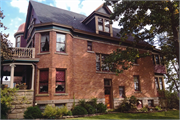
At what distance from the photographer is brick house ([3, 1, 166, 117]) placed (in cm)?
1478

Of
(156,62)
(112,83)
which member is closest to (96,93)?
(112,83)

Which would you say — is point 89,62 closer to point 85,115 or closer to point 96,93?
point 96,93

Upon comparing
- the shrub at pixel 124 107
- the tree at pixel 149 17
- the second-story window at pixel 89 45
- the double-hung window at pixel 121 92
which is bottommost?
the shrub at pixel 124 107

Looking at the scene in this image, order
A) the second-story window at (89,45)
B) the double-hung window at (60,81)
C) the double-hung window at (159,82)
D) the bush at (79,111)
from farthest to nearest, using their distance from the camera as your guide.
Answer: the double-hung window at (159,82) < the second-story window at (89,45) < the double-hung window at (60,81) < the bush at (79,111)

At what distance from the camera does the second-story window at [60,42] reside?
15844mm

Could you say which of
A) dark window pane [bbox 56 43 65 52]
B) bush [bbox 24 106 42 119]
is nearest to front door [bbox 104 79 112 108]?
dark window pane [bbox 56 43 65 52]

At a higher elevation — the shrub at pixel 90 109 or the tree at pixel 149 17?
the tree at pixel 149 17

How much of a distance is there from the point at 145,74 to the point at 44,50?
47.1 ft

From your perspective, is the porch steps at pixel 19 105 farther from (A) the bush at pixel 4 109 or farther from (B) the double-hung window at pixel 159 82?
(B) the double-hung window at pixel 159 82

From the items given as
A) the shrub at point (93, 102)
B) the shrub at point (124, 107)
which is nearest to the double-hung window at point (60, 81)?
the shrub at point (93, 102)

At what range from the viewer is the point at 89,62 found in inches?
691

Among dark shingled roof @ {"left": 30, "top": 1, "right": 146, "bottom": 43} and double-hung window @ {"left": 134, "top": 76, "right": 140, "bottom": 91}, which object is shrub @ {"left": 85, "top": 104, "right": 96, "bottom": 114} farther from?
dark shingled roof @ {"left": 30, "top": 1, "right": 146, "bottom": 43}

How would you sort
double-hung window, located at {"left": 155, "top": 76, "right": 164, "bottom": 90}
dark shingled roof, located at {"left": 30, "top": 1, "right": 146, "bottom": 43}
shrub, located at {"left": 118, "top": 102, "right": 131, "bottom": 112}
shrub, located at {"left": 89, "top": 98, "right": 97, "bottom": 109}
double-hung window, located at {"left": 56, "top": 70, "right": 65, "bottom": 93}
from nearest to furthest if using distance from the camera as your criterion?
double-hung window, located at {"left": 56, "top": 70, "right": 65, "bottom": 93} → shrub, located at {"left": 89, "top": 98, "right": 97, "bottom": 109} → shrub, located at {"left": 118, "top": 102, "right": 131, "bottom": 112} → dark shingled roof, located at {"left": 30, "top": 1, "right": 146, "bottom": 43} → double-hung window, located at {"left": 155, "top": 76, "right": 164, "bottom": 90}

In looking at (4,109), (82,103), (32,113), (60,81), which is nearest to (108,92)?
(82,103)
